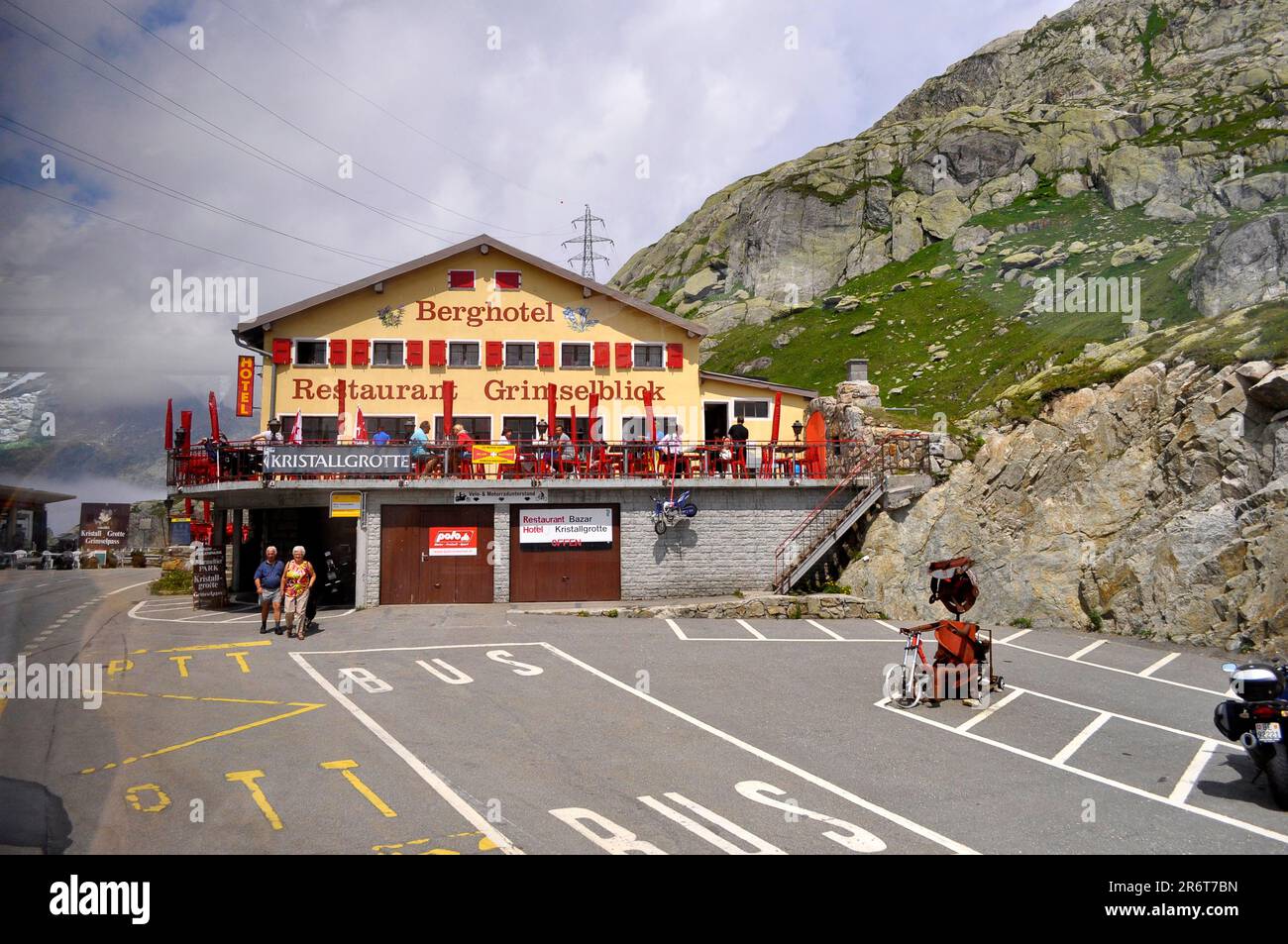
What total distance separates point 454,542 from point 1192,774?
59.9 ft

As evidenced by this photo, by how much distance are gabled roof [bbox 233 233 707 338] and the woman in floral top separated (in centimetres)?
1292

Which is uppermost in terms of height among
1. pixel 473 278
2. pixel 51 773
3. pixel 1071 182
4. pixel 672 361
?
pixel 1071 182

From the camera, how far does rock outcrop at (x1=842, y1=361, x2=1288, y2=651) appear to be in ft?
58.3

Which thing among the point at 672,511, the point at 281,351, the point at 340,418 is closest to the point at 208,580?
the point at 340,418

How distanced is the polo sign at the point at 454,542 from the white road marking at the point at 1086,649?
1510 cm

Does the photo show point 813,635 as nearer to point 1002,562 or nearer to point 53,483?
point 1002,562

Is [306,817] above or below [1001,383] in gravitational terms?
below

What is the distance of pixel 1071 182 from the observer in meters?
97.4

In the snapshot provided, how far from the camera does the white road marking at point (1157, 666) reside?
16047mm

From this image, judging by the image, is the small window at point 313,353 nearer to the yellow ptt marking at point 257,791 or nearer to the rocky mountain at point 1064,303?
the rocky mountain at point 1064,303

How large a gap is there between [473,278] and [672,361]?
25.4ft

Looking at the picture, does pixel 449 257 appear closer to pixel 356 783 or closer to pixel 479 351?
pixel 479 351

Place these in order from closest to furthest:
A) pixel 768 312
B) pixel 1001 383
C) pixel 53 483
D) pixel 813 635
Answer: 1. pixel 53 483
2. pixel 813 635
3. pixel 1001 383
4. pixel 768 312
